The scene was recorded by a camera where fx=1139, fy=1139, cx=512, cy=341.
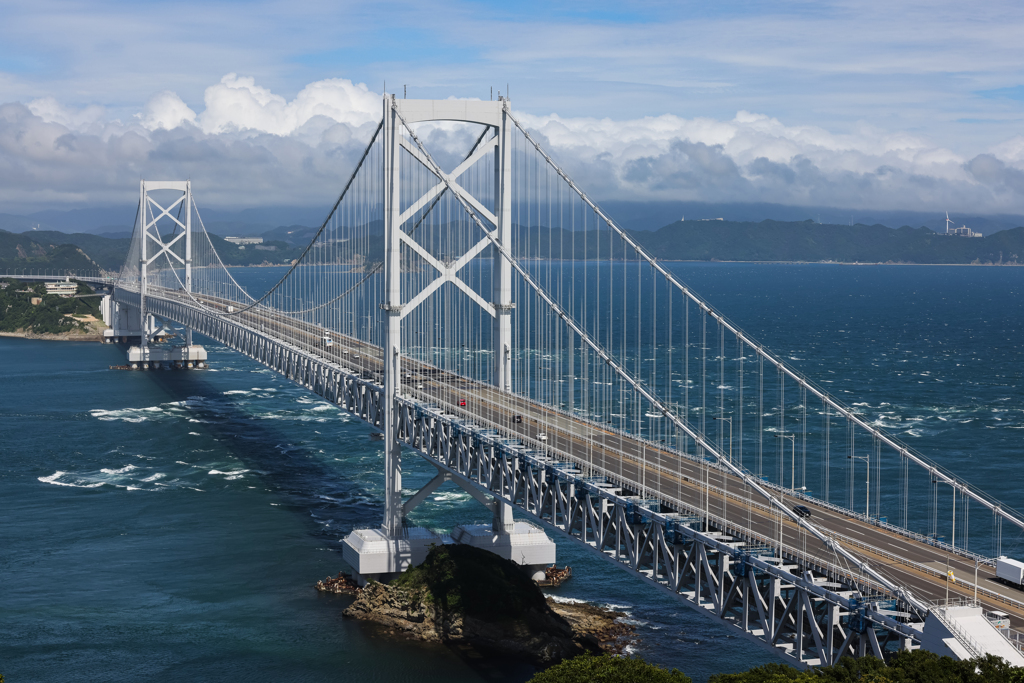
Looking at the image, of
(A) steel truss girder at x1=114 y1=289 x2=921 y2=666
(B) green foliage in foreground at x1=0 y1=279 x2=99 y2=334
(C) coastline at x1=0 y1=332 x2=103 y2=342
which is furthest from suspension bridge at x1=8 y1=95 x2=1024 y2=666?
(B) green foliage in foreground at x1=0 y1=279 x2=99 y2=334

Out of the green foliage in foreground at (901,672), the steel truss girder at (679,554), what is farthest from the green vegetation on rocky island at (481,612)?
the green foliage in foreground at (901,672)

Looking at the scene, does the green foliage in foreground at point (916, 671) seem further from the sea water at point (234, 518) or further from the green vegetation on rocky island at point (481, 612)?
the green vegetation on rocky island at point (481, 612)

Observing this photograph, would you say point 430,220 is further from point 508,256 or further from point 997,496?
point 997,496

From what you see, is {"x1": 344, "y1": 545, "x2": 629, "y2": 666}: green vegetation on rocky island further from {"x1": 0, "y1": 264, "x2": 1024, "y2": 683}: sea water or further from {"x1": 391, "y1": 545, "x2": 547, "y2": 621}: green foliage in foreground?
{"x1": 0, "y1": 264, "x2": 1024, "y2": 683}: sea water

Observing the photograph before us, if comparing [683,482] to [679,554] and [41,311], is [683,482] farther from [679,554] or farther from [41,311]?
[41,311]

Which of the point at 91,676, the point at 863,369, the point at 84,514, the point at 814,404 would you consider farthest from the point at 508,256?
the point at 863,369

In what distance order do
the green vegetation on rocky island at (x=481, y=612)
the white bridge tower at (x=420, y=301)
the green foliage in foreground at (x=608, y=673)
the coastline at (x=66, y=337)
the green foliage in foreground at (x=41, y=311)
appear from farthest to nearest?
the green foliage in foreground at (x=41, y=311)
the coastline at (x=66, y=337)
the white bridge tower at (x=420, y=301)
the green vegetation on rocky island at (x=481, y=612)
the green foliage in foreground at (x=608, y=673)

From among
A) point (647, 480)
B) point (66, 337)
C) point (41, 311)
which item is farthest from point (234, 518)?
point (41, 311)
